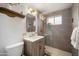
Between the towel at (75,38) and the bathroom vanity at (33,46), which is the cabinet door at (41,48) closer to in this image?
the bathroom vanity at (33,46)

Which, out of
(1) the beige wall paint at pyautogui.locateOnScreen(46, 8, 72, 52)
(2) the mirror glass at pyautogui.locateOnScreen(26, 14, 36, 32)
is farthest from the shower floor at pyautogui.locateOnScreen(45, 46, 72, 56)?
(2) the mirror glass at pyautogui.locateOnScreen(26, 14, 36, 32)

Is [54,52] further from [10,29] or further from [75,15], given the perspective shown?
[10,29]

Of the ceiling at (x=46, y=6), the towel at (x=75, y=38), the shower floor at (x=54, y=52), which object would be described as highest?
the ceiling at (x=46, y=6)

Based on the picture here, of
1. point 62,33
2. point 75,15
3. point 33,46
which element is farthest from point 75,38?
point 33,46

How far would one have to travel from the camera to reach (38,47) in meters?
1.46

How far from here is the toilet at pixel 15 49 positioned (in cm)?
139

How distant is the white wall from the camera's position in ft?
4.52

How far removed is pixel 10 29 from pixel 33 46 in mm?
422

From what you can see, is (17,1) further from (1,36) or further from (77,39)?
(77,39)

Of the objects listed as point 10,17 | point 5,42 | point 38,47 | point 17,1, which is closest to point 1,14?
point 10,17

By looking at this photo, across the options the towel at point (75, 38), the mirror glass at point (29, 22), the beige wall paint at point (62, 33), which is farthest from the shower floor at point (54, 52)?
the mirror glass at point (29, 22)

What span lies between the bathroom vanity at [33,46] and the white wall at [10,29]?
12 cm

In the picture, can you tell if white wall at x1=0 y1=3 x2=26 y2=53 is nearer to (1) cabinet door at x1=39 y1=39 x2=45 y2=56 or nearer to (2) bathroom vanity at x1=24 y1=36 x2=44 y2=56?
(2) bathroom vanity at x1=24 y1=36 x2=44 y2=56

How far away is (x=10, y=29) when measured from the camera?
1401mm
